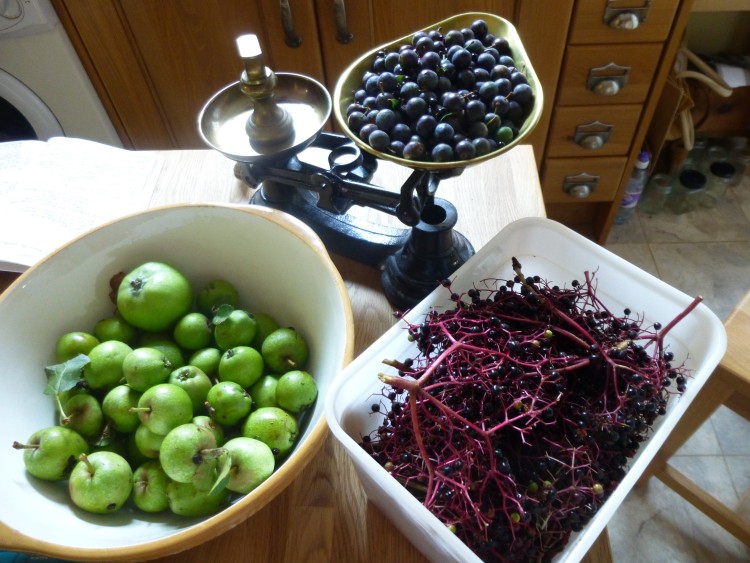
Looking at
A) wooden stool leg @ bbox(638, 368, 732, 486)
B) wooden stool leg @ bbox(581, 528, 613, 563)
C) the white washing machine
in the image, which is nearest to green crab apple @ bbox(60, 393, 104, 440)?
wooden stool leg @ bbox(581, 528, 613, 563)

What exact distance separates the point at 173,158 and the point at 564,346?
77cm

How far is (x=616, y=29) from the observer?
48.8 inches

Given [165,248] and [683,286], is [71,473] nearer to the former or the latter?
[165,248]

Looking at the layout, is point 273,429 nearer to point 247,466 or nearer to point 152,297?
point 247,466

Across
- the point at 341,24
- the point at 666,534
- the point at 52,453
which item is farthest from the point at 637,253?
the point at 52,453

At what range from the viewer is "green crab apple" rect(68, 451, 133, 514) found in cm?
47

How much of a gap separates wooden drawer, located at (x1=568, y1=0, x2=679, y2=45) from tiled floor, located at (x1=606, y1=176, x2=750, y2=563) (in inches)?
27.1

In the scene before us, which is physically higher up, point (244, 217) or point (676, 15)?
point (244, 217)

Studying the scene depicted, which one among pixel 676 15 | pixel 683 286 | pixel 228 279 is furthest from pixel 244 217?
pixel 683 286

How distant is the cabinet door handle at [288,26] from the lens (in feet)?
3.97

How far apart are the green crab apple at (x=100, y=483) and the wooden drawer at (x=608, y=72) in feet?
4.25

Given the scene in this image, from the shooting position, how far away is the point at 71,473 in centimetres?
50

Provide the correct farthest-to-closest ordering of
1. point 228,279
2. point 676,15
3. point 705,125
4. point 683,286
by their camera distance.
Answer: point 705,125 < point 683,286 < point 676,15 < point 228,279

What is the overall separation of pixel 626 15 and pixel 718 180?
92cm
